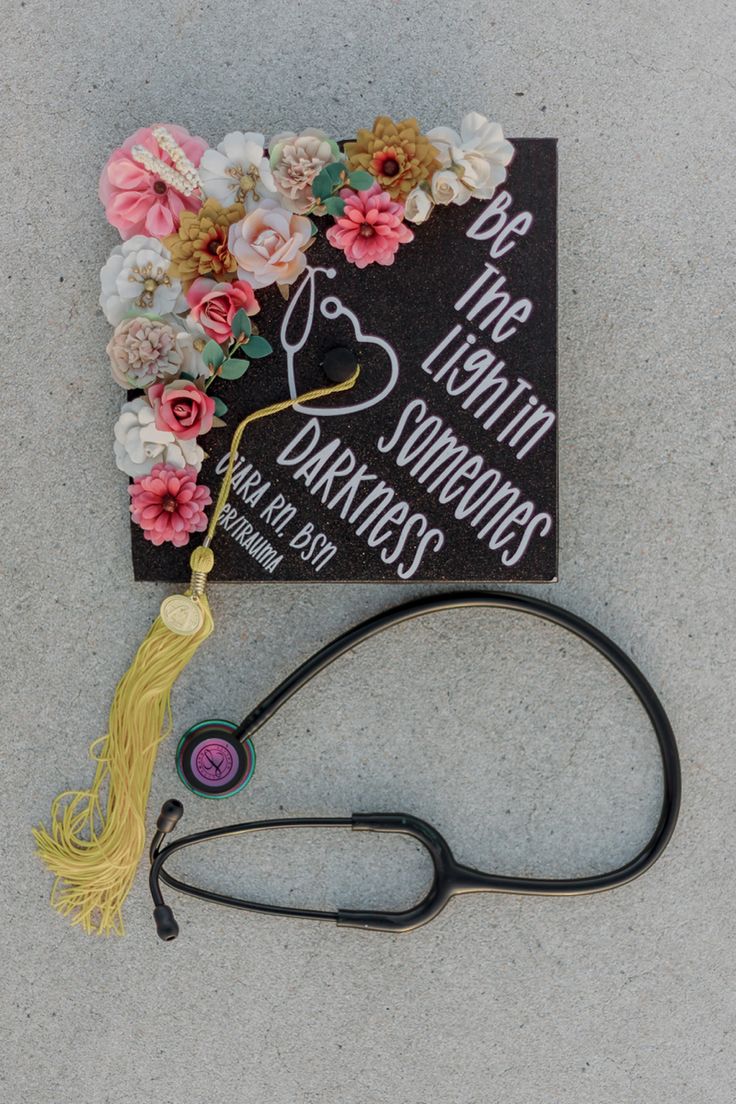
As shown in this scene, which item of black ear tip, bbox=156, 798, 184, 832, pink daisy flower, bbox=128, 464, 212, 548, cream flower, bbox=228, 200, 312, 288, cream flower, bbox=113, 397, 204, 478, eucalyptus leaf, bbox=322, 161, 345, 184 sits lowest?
black ear tip, bbox=156, 798, 184, 832

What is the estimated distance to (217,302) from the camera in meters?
0.60

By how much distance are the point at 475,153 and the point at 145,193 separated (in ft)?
0.86

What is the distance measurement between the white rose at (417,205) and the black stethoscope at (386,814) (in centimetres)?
32

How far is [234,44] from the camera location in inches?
27.7

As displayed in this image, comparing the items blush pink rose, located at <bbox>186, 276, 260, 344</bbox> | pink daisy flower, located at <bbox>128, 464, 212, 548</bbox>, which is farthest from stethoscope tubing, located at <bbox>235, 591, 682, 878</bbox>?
blush pink rose, located at <bbox>186, 276, 260, 344</bbox>

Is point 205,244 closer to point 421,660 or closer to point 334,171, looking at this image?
point 334,171

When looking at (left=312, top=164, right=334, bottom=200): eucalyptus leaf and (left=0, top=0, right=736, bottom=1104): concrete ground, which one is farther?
(left=0, top=0, right=736, bottom=1104): concrete ground

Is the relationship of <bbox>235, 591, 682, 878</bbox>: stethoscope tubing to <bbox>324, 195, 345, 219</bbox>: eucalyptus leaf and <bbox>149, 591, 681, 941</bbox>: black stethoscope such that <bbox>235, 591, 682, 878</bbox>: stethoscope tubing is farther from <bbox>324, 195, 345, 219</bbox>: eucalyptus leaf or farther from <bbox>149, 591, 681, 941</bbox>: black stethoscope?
<bbox>324, 195, 345, 219</bbox>: eucalyptus leaf

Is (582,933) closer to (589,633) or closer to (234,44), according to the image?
(589,633)

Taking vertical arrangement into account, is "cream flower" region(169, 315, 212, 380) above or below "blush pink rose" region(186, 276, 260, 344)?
below

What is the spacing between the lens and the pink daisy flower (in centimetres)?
63

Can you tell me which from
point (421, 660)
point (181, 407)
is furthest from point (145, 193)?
point (421, 660)

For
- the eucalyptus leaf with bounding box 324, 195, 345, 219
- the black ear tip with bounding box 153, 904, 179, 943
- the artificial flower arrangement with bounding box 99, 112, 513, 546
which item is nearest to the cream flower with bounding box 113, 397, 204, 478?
the artificial flower arrangement with bounding box 99, 112, 513, 546

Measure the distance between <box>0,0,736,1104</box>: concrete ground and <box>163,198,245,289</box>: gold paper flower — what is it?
0.15 metres
